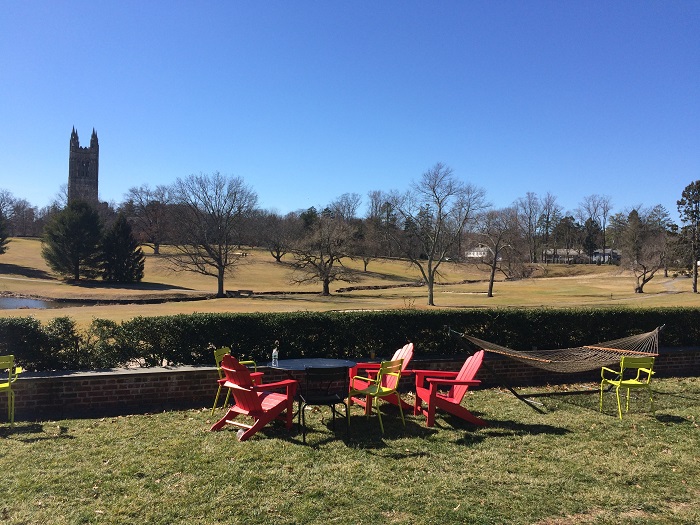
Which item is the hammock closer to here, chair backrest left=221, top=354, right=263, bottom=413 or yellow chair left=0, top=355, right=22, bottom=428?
chair backrest left=221, top=354, right=263, bottom=413

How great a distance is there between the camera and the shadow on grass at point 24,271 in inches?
2357

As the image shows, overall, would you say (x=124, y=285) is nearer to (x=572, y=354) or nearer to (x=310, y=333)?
(x=310, y=333)

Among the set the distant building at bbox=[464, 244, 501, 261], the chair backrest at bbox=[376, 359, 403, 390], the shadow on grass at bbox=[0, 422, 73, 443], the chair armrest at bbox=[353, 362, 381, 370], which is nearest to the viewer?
the shadow on grass at bbox=[0, 422, 73, 443]

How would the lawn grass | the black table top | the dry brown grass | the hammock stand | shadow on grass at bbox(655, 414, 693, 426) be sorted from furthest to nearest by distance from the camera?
the dry brown grass < the hammock stand < the black table top < shadow on grass at bbox(655, 414, 693, 426) < the lawn grass

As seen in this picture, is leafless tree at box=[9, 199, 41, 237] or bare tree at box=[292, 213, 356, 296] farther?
leafless tree at box=[9, 199, 41, 237]

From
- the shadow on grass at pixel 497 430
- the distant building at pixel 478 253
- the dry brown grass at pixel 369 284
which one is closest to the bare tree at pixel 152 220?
the dry brown grass at pixel 369 284

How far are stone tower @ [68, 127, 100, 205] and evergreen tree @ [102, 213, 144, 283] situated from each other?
112m

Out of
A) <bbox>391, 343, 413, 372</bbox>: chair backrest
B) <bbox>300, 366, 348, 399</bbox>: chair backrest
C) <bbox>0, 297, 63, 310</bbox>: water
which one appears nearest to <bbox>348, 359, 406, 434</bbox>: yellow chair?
<bbox>300, 366, 348, 399</bbox>: chair backrest

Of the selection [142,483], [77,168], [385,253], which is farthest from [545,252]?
[77,168]

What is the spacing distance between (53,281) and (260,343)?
56641 mm

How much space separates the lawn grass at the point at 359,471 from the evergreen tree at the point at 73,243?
57680mm

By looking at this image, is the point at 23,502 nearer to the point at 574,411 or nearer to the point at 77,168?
the point at 574,411

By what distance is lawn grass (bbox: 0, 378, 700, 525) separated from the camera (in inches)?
170

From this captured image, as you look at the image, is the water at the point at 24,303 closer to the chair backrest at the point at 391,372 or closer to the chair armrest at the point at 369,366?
the chair armrest at the point at 369,366
